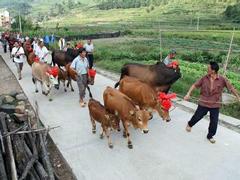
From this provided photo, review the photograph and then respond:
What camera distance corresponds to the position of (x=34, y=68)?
1209 cm

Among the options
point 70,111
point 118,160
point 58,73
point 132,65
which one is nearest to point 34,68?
point 58,73

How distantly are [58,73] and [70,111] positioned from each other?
86.6 inches

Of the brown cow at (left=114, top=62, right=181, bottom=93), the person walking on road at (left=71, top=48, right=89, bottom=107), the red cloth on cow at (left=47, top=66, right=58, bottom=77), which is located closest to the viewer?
the brown cow at (left=114, top=62, right=181, bottom=93)

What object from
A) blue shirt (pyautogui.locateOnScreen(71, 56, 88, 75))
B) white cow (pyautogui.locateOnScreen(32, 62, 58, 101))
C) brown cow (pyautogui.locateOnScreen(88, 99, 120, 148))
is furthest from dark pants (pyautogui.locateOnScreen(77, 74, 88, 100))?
brown cow (pyautogui.locateOnScreen(88, 99, 120, 148))

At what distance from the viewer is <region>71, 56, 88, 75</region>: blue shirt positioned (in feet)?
32.7

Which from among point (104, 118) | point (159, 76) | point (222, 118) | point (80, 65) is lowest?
point (222, 118)

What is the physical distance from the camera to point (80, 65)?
10000mm

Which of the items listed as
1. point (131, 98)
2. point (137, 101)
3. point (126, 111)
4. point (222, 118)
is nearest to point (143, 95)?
point (137, 101)

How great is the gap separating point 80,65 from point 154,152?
3.80 metres

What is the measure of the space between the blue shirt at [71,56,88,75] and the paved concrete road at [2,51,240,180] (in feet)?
4.49

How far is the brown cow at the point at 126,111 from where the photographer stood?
6.85 m

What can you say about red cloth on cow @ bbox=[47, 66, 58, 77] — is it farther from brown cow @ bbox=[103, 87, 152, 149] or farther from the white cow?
brown cow @ bbox=[103, 87, 152, 149]

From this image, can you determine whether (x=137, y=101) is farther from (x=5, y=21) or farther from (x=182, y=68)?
(x=5, y=21)

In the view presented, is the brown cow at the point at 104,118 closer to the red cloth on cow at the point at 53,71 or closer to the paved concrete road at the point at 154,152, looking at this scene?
the paved concrete road at the point at 154,152
